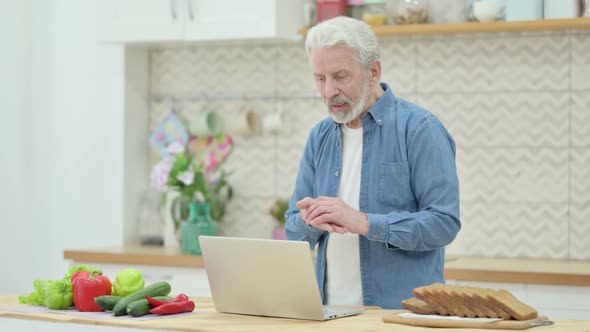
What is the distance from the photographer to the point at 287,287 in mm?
2182

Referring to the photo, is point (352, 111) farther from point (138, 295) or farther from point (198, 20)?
point (198, 20)

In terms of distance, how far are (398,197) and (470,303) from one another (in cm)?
57

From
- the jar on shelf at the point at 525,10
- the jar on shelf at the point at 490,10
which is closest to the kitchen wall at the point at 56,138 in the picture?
the jar on shelf at the point at 490,10

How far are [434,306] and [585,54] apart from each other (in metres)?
2.08

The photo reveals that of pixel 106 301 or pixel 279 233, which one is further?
pixel 279 233

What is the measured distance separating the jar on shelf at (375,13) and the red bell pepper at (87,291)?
200cm

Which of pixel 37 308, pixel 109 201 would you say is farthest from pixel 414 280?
pixel 109 201

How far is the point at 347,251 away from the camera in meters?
2.62

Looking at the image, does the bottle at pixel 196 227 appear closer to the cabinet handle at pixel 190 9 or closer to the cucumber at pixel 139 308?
the cabinet handle at pixel 190 9

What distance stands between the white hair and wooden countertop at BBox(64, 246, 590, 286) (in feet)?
4.04

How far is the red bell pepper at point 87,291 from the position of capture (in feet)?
7.72

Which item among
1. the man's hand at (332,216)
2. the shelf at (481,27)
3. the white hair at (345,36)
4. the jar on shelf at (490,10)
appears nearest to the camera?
the man's hand at (332,216)

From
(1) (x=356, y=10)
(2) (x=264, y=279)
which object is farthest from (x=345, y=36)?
(1) (x=356, y=10)

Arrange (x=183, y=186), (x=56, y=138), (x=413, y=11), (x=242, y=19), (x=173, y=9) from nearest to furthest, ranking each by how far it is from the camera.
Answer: (x=413, y=11), (x=242, y=19), (x=173, y=9), (x=183, y=186), (x=56, y=138)
